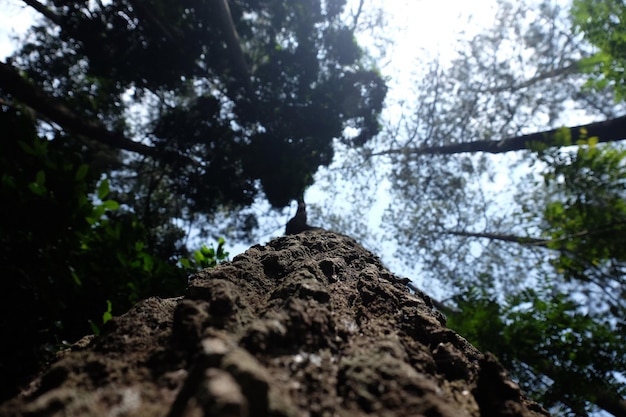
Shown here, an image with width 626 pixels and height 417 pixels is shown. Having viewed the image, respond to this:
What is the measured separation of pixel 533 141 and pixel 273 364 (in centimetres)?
627

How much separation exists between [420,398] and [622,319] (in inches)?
262

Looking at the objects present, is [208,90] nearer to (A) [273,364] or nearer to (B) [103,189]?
(B) [103,189]

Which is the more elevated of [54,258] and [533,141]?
[533,141]

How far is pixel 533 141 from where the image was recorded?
19.8 feet

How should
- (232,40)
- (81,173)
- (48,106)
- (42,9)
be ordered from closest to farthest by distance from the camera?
(81,173) < (48,106) < (232,40) < (42,9)

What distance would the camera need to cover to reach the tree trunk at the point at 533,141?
20.5ft

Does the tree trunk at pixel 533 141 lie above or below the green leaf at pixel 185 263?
above

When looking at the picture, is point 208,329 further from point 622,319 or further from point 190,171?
point 190,171

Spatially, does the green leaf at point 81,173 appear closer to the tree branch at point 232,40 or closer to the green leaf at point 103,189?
the green leaf at point 103,189

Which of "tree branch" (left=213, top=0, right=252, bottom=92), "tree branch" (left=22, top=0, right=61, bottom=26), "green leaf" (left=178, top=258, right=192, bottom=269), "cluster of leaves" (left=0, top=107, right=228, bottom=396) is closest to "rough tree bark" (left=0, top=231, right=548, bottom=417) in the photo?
"cluster of leaves" (left=0, top=107, right=228, bottom=396)

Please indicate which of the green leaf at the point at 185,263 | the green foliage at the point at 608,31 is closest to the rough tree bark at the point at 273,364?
the green leaf at the point at 185,263

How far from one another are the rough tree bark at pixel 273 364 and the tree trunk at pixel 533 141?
205 inches

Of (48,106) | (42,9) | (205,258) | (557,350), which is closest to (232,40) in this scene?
(48,106)

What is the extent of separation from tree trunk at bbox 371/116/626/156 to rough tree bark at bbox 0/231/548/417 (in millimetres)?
5219
